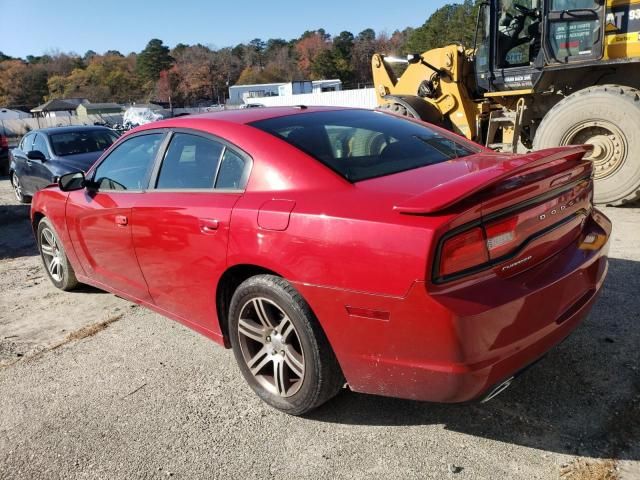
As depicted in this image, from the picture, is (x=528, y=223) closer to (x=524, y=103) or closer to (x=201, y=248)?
(x=201, y=248)

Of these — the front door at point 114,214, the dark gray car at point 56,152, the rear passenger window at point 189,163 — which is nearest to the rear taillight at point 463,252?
the rear passenger window at point 189,163

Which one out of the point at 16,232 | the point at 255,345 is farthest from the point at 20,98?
the point at 255,345

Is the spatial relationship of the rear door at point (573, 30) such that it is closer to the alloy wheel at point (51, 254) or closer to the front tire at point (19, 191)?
the alloy wheel at point (51, 254)

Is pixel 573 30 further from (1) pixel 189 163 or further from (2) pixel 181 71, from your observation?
(2) pixel 181 71

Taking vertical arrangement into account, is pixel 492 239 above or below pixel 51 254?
above

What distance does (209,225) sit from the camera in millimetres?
2914

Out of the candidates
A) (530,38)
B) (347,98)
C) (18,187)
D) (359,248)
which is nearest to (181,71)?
(347,98)

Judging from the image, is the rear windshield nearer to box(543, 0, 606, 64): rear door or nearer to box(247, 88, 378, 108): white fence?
box(543, 0, 606, 64): rear door

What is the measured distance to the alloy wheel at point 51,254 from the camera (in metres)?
5.05

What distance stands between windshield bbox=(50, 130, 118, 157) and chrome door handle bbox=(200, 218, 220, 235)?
7.67 meters

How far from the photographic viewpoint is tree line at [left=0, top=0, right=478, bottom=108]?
103375 mm

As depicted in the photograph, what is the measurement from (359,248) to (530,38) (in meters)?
6.77

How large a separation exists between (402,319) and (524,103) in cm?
672

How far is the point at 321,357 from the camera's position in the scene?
2.51 m
